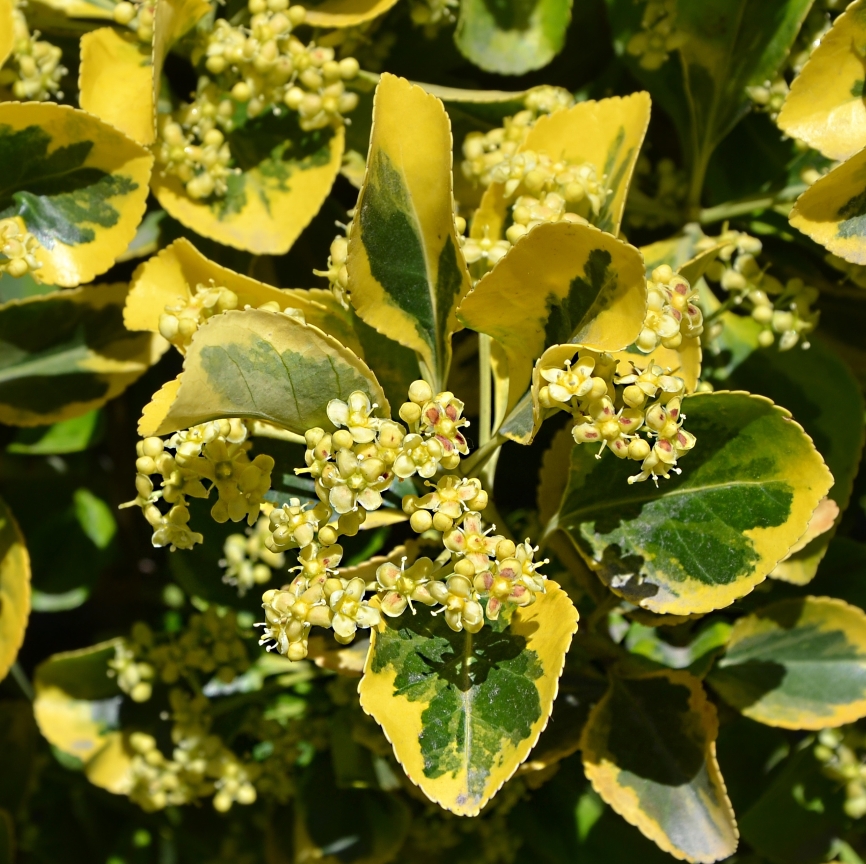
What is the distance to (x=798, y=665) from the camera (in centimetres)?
145

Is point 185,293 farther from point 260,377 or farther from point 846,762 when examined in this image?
point 846,762

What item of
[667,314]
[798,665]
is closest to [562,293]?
[667,314]

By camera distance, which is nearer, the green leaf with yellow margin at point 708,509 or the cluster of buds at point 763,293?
the green leaf with yellow margin at point 708,509

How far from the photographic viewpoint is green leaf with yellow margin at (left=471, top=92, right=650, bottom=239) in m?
1.23

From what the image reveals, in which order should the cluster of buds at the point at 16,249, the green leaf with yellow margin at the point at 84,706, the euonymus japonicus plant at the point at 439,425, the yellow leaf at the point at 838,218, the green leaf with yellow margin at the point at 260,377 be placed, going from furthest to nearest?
the green leaf with yellow margin at the point at 84,706, the cluster of buds at the point at 16,249, the yellow leaf at the point at 838,218, the euonymus japonicus plant at the point at 439,425, the green leaf with yellow margin at the point at 260,377

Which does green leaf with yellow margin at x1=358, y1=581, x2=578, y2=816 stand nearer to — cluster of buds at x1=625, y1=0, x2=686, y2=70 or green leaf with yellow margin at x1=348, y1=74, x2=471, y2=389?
green leaf with yellow margin at x1=348, y1=74, x2=471, y2=389

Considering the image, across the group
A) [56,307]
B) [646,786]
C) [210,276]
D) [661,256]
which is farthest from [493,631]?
[56,307]

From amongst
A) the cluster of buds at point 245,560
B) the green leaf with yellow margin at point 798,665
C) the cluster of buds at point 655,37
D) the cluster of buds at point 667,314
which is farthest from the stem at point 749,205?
the cluster of buds at point 245,560

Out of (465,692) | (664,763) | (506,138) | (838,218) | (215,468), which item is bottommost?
(664,763)

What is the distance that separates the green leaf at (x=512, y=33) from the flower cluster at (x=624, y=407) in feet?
Answer: 2.38

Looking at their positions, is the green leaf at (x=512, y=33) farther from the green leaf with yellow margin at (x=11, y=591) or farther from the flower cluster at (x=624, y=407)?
the green leaf with yellow margin at (x=11, y=591)

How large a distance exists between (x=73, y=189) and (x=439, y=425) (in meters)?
0.69

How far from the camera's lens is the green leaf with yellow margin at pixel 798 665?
140 centimetres

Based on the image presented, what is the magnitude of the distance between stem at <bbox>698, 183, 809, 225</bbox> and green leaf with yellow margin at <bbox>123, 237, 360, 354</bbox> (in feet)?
2.13
